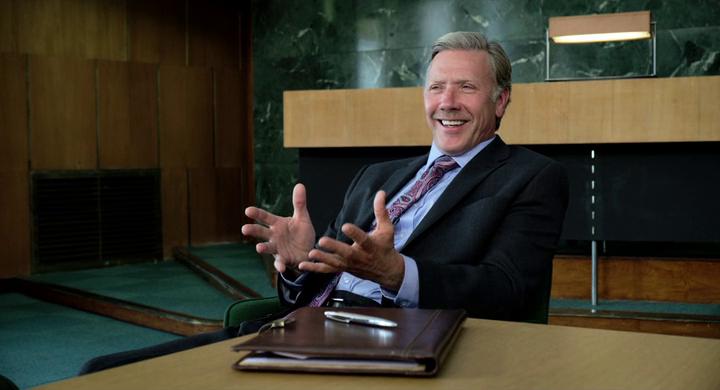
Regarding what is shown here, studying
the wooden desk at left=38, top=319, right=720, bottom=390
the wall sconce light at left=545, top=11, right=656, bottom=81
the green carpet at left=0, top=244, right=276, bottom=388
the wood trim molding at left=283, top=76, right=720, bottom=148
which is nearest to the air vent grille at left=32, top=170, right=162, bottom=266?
the green carpet at left=0, top=244, right=276, bottom=388

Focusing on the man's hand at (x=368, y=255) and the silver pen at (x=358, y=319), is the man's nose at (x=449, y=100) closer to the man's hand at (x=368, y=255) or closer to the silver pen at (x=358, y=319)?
the man's hand at (x=368, y=255)

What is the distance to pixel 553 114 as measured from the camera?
16.6 feet

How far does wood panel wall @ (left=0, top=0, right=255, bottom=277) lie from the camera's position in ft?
23.8

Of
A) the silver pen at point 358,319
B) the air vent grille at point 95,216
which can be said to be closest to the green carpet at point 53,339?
the air vent grille at point 95,216

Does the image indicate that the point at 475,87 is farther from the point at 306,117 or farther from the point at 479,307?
the point at 306,117

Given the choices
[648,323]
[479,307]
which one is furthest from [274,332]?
[648,323]

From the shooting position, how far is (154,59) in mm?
8219

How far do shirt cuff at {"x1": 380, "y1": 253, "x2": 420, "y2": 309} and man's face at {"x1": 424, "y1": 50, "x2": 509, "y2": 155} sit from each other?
638mm

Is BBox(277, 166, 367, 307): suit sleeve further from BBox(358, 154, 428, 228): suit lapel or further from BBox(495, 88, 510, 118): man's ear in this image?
BBox(495, 88, 510, 118): man's ear

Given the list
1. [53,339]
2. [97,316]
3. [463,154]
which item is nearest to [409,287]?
[463,154]

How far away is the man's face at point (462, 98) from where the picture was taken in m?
2.44

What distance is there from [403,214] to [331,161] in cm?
328

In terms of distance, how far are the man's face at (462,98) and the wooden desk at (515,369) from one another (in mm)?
982

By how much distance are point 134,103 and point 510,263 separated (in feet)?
21.3
